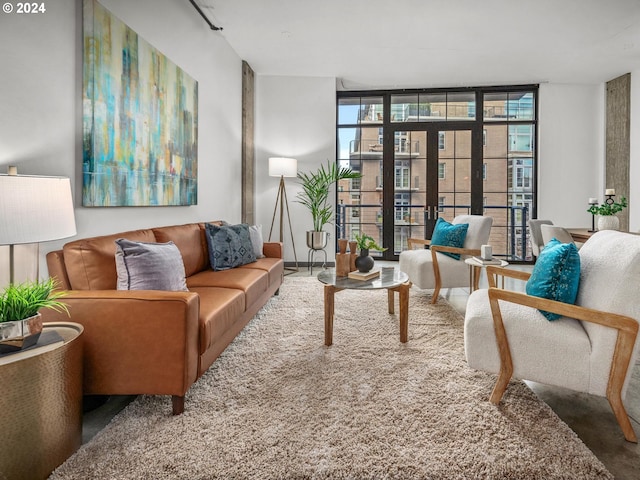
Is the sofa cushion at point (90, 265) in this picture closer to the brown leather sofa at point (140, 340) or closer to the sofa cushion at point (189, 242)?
the brown leather sofa at point (140, 340)

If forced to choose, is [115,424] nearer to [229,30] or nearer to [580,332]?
[580,332]

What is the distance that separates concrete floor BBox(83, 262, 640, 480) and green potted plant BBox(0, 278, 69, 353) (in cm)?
54

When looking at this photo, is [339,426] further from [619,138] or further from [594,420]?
[619,138]

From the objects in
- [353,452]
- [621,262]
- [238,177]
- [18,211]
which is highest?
[238,177]

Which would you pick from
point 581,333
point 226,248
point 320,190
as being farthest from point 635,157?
point 226,248

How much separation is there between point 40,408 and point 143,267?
2.88ft

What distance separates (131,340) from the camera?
1717 mm

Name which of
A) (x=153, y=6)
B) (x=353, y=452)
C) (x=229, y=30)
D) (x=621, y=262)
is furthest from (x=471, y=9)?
(x=353, y=452)

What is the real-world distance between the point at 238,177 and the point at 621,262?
447cm

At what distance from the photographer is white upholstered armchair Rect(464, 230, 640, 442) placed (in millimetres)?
1627

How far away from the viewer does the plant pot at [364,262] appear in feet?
9.87

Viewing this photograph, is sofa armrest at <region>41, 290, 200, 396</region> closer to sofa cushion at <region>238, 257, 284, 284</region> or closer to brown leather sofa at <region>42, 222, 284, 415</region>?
brown leather sofa at <region>42, 222, 284, 415</region>

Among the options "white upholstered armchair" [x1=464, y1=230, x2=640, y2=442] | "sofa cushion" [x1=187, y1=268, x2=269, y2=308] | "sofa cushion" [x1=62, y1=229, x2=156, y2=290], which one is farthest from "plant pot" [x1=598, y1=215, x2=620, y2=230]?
"sofa cushion" [x1=62, y1=229, x2=156, y2=290]

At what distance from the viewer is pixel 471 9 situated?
387 cm
